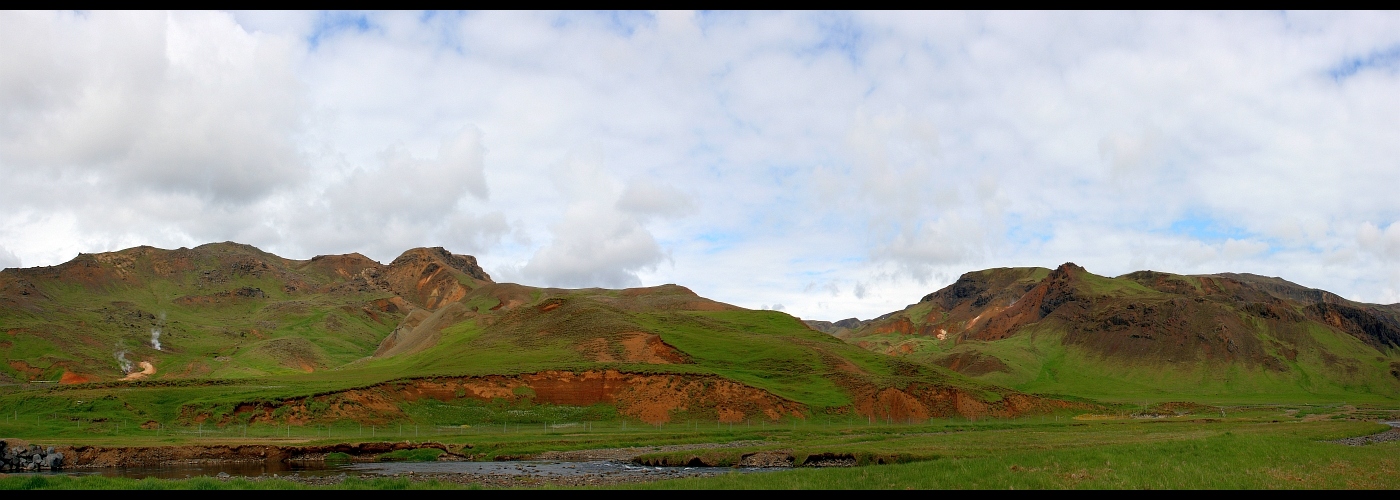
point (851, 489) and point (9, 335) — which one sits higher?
point (9, 335)

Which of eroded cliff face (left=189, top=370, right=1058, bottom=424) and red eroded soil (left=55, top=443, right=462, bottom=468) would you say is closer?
red eroded soil (left=55, top=443, right=462, bottom=468)

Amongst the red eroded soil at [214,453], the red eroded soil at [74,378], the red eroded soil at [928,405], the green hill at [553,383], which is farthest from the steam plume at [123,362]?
the red eroded soil at [928,405]

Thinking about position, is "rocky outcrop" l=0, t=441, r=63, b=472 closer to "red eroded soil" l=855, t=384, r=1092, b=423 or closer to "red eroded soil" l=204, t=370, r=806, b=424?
"red eroded soil" l=204, t=370, r=806, b=424

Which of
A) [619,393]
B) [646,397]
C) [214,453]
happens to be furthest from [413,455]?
[619,393]

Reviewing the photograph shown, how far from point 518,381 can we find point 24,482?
68.9m

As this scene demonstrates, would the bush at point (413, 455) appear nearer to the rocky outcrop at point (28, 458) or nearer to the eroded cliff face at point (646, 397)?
the rocky outcrop at point (28, 458)

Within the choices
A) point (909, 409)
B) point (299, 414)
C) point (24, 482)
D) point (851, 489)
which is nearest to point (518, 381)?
point (299, 414)

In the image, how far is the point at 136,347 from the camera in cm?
19612

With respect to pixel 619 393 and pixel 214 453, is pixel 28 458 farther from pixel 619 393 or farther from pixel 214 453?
pixel 619 393

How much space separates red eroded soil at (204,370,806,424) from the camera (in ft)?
309

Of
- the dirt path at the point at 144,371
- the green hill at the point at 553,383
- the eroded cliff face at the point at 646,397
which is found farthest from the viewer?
the dirt path at the point at 144,371

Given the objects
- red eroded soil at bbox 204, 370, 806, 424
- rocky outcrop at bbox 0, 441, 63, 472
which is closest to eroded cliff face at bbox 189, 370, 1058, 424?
red eroded soil at bbox 204, 370, 806, 424

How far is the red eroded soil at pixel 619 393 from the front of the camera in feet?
309
